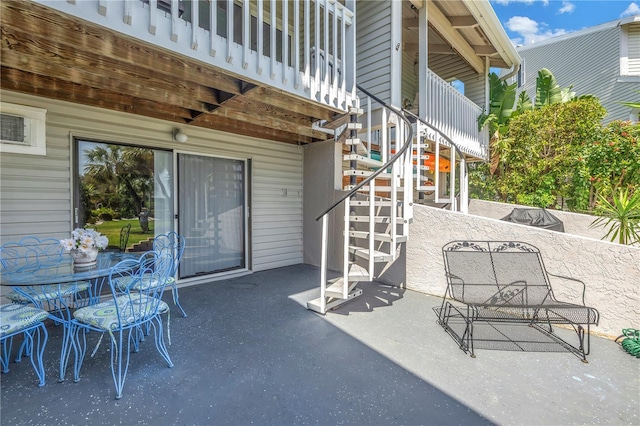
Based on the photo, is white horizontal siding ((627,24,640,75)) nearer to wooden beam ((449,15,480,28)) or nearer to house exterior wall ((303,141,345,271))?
wooden beam ((449,15,480,28))

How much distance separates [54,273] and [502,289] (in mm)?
4295

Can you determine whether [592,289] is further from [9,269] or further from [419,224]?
[9,269]

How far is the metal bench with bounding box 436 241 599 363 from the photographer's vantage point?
289cm

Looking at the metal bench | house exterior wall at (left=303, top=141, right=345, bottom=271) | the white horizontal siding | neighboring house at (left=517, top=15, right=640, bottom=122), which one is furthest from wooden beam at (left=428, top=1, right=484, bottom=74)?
the white horizontal siding

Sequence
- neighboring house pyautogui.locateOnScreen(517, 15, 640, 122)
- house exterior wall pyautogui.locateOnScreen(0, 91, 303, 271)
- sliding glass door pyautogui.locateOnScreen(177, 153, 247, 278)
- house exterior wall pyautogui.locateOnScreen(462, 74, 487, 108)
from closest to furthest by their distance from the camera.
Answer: house exterior wall pyautogui.locateOnScreen(0, 91, 303, 271), sliding glass door pyautogui.locateOnScreen(177, 153, 247, 278), house exterior wall pyautogui.locateOnScreen(462, 74, 487, 108), neighboring house pyautogui.locateOnScreen(517, 15, 640, 122)

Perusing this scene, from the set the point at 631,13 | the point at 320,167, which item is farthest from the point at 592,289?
the point at 631,13

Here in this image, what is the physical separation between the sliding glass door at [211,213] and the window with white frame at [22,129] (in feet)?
5.11

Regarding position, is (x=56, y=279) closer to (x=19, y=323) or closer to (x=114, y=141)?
(x=19, y=323)

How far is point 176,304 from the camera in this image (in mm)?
3729

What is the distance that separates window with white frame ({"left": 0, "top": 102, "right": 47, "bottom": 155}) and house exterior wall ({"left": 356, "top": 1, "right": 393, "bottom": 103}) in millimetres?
4584

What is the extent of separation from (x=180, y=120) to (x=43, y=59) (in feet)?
6.22

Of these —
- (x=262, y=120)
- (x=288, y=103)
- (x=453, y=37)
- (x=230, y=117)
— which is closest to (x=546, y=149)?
(x=453, y=37)

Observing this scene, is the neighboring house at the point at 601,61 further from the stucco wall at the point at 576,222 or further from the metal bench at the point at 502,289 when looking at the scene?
the metal bench at the point at 502,289

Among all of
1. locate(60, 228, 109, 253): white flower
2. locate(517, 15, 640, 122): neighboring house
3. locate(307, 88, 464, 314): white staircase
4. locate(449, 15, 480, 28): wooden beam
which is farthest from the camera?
locate(517, 15, 640, 122): neighboring house
